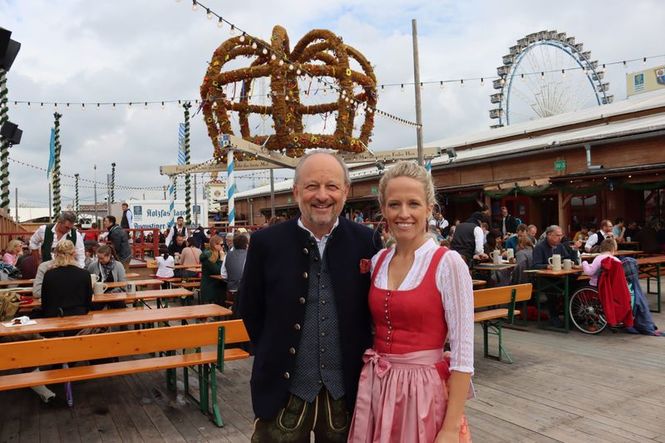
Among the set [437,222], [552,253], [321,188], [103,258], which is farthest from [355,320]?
[437,222]

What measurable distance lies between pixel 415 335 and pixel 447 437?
1.09 ft

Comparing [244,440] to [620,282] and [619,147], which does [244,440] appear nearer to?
[620,282]

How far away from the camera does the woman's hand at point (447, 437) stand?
68.5 inches

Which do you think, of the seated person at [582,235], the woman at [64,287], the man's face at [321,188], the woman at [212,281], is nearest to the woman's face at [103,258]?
the woman at [212,281]

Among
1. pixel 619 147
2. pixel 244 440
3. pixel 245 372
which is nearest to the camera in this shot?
pixel 244 440

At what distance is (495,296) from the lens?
5.77 m

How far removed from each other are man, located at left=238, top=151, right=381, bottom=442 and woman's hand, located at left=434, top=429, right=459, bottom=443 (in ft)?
1.13

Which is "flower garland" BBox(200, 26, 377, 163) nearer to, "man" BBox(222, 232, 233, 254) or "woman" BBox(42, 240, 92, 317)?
"man" BBox(222, 232, 233, 254)

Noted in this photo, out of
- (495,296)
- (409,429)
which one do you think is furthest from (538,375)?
(409,429)

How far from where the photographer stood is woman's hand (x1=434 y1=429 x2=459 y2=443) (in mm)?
1740

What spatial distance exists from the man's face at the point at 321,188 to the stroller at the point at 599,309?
255 inches

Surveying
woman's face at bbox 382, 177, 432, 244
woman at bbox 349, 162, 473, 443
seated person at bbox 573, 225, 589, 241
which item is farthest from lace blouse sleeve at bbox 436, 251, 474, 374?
seated person at bbox 573, 225, 589, 241

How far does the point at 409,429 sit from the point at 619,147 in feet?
48.8

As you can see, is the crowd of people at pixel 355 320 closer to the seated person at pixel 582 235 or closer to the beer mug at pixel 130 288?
the beer mug at pixel 130 288
